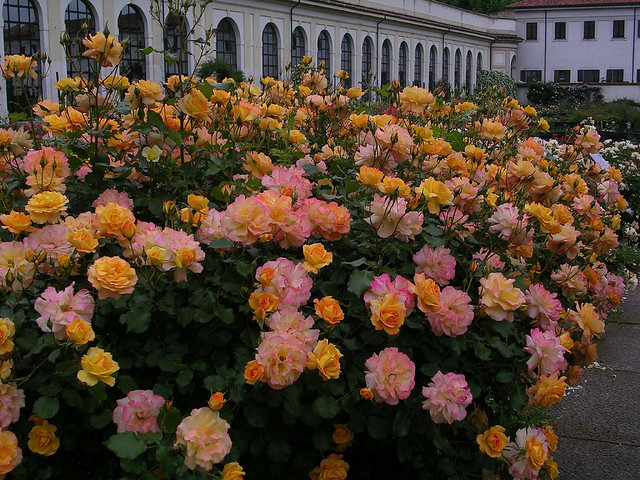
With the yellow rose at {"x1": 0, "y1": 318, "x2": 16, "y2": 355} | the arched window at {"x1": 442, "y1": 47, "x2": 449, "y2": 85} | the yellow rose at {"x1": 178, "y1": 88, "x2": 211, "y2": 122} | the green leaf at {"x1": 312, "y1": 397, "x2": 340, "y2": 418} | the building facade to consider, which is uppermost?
the building facade

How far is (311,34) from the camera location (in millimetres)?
33000

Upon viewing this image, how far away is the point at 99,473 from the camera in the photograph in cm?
196

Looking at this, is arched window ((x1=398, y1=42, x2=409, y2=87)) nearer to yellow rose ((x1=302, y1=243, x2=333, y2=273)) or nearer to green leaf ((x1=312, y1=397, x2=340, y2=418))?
yellow rose ((x1=302, y1=243, x2=333, y2=273))

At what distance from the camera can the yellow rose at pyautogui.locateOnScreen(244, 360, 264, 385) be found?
64.7 inches

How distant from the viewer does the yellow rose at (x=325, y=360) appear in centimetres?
167

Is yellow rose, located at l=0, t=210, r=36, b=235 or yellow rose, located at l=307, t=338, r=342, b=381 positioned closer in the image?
yellow rose, located at l=307, t=338, r=342, b=381

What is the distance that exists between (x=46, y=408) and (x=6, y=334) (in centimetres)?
18

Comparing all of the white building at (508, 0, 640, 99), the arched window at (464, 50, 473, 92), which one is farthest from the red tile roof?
the arched window at (464, 50, 473, 92)

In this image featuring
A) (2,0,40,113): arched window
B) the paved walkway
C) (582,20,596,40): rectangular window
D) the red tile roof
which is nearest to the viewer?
the paved walkway

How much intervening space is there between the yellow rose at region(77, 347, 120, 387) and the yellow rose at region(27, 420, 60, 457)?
0.25 metres

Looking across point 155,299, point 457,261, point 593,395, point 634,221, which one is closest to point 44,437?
point 155,299

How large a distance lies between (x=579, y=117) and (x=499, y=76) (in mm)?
17256

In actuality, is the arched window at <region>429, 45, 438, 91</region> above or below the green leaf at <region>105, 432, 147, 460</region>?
above

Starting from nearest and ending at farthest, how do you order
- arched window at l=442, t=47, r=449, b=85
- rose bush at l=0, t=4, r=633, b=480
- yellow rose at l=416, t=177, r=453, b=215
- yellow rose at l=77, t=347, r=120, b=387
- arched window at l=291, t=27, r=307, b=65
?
yellow rose at l=77, t=347, r=120, b=387 → rose bush at l=0, t=4, r=633, b=480 → yellow rose at l=416, t=177, r=453, b=215 → arched window at l=291, t=27, r=307, b=65 → arched window at l=442, t=47, r=449, b=85
